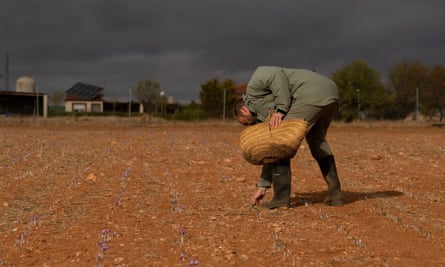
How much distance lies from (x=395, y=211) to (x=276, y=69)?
183 centimetres

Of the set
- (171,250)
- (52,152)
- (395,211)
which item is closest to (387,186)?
(395,211)

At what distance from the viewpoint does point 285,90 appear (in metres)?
4.61

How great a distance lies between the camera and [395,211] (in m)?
4.81

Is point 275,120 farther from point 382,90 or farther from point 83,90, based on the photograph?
point 83,90

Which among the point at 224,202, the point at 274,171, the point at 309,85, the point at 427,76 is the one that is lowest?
the point at 224,202

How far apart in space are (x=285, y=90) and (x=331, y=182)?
119 centimetres

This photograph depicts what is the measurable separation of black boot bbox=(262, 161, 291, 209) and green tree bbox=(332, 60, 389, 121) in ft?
124

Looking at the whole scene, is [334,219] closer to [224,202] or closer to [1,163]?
[224,202]

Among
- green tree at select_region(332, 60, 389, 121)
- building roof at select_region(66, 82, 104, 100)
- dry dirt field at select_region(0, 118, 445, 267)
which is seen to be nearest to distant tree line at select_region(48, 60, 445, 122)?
green tree at select_region(332, 60, 389, 121)

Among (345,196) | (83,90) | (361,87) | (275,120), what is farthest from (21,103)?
(275,120)

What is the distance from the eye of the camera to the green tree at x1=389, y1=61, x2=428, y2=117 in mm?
44312

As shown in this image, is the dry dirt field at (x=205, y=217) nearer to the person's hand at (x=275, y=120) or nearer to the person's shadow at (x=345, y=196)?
the person's shadow at (x=345, y=196)

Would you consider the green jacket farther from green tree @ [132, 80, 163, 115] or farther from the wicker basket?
green tree @ [132, 80, 163, 115]

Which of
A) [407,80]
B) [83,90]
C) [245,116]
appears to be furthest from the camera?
[83,90]
